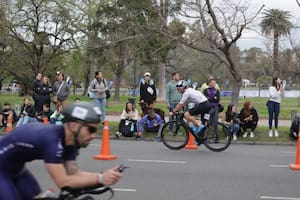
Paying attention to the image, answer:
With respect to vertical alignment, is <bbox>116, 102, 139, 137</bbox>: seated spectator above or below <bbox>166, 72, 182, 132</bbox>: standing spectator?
below

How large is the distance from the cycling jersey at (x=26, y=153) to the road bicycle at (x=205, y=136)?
8.70 m

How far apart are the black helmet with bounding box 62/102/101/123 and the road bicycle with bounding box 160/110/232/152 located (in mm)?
8838

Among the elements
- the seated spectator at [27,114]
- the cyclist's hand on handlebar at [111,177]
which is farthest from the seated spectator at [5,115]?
the cyclist's hand on handlebar at [111,177]

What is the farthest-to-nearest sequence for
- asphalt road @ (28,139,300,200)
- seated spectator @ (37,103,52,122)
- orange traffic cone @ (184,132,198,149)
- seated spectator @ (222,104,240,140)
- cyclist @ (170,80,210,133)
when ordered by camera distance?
seated spectator @ (37,103,52,122), seated spectator @ (222,104,240,140), orange traffic cone @ (184,132,198,149), cyclist @ (170,80,210,133), asphalt road @ (28,139,300,200)

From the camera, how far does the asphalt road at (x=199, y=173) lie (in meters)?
7.44

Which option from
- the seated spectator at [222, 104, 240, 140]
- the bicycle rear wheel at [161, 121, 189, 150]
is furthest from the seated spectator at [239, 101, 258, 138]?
the bicycle rear wheel at [161, 121, 189, 150]

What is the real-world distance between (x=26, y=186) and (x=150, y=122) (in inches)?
460

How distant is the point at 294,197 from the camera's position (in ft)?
24.0

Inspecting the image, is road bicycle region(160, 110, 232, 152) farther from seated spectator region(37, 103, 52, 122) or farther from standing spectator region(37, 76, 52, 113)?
standing spectator region(37, 76, 52, 113)

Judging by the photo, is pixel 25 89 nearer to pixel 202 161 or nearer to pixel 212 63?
pixel 212 63

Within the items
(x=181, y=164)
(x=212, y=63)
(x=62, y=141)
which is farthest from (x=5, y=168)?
(x=212, y=63)

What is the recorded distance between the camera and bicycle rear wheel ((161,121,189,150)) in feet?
40.5

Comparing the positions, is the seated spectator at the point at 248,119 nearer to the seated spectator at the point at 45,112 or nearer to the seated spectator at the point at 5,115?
the seated spectator at the point at 45,112

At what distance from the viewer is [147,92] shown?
15484 millimetres
